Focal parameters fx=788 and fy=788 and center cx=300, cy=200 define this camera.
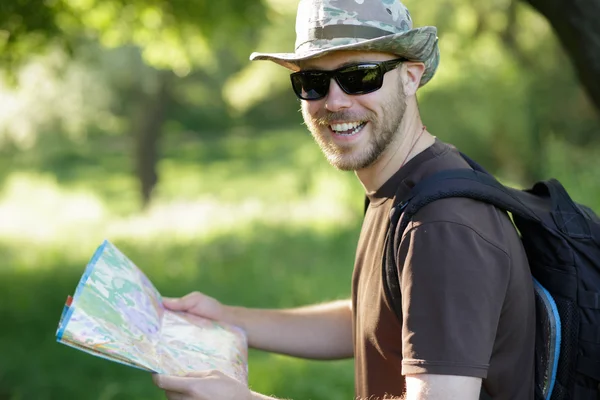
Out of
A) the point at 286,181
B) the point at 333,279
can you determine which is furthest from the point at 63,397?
the point at 286,181

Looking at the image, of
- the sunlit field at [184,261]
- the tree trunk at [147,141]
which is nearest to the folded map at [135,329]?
the sunlit field at [184,261]

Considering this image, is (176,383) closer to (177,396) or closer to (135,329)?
(177,396)

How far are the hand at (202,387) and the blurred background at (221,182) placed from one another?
6.36 feet

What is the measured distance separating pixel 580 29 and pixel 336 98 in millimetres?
1317

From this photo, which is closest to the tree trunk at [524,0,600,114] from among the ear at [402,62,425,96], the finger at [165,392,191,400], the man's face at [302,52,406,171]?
the ear at [402,62,425,96]

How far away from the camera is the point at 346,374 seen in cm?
530

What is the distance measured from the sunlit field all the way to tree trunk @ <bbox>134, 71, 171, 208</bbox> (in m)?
0.58

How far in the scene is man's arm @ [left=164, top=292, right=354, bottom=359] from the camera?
102 inches

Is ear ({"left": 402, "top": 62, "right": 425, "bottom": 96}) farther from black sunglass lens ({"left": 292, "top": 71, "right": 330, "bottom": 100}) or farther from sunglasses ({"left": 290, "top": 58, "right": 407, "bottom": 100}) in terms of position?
black sunglass lens ({"left": 292, "top": 71, "right": 330, "bottom": 100})

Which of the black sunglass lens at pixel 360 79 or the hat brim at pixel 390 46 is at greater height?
the hat brim at pixel 390 46

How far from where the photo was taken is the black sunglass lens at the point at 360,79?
2094 millimetres

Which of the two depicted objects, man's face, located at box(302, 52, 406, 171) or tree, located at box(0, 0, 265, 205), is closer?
man's face, located at box(302, 52, 406, 171)

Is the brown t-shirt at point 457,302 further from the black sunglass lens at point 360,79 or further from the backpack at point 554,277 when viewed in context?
the black sunglass lens at point 360,79

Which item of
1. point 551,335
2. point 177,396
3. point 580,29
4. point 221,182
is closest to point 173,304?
point 177,396
